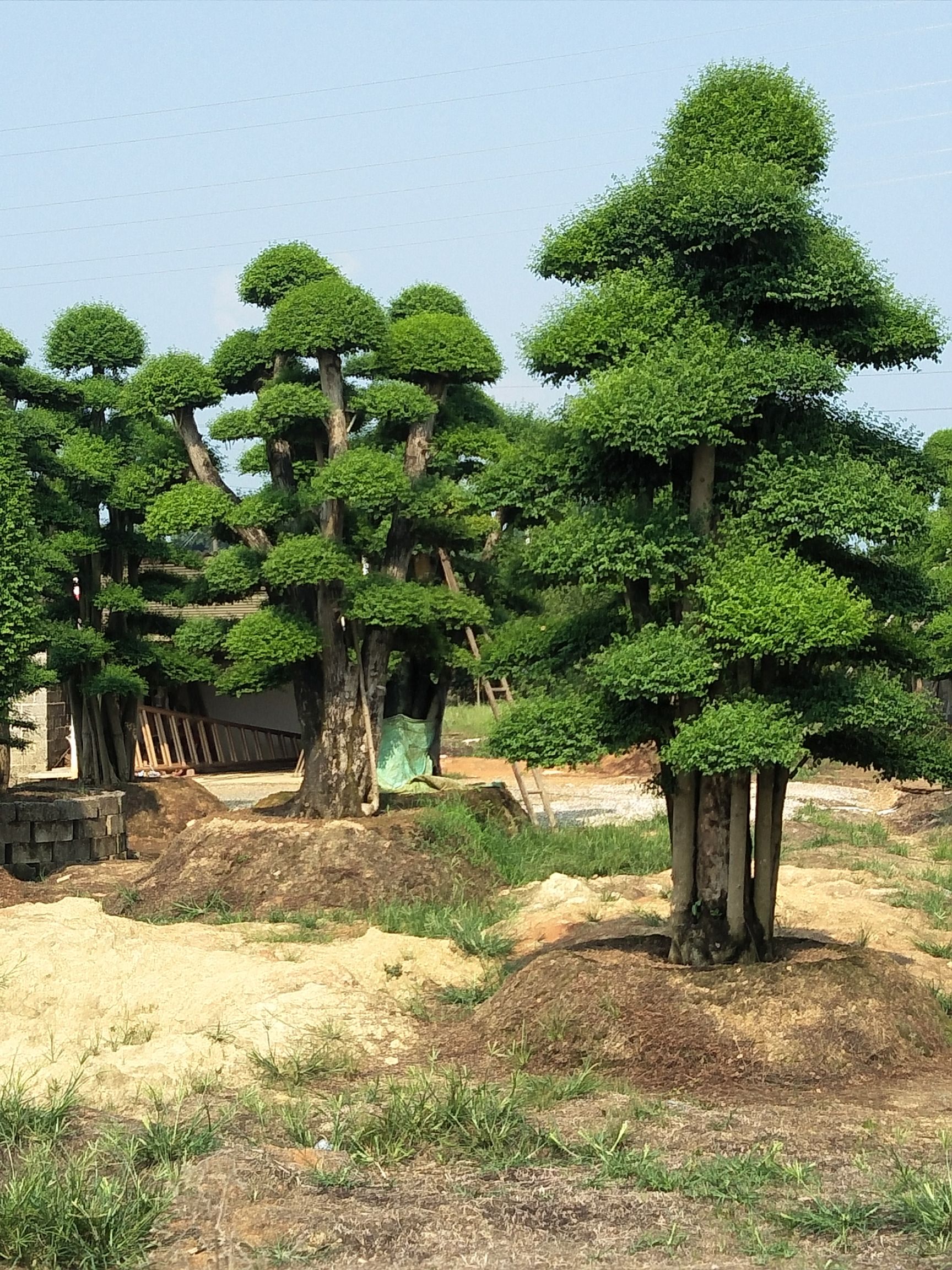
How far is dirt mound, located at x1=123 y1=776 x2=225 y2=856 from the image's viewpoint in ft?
60.0

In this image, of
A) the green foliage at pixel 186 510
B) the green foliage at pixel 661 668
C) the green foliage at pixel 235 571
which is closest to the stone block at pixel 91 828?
the green foliage at pixel 235 571

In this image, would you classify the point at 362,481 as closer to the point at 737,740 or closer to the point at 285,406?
the point at 285,406

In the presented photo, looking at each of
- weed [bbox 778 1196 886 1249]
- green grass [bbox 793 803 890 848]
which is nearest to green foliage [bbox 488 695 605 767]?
weed [bbox 778 1196 886 1249]

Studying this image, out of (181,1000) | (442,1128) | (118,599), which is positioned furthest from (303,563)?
(442,1128)

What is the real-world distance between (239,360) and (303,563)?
2.89m

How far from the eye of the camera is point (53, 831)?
51.2 feet

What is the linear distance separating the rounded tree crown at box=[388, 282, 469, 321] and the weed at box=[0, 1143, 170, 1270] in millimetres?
12543

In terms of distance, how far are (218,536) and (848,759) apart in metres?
9.58

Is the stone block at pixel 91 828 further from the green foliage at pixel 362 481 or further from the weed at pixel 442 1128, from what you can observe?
the weed at pixel 442 1128

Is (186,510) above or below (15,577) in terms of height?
above

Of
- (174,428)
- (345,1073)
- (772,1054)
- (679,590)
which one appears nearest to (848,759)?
(679,590)

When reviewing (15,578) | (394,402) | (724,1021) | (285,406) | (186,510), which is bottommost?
(724,1021)

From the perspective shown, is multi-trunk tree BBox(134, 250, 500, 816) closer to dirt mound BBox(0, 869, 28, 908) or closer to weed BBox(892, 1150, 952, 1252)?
dirt mound BBox(0, 869, 28, 908)

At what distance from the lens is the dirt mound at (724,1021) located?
7.83 metres
